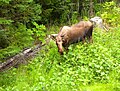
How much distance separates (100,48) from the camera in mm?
10367

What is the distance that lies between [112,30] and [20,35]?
625 centimetres

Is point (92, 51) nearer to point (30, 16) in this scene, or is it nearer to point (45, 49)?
point (45, 49)

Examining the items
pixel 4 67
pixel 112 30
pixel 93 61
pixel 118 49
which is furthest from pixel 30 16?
pixel 112 30

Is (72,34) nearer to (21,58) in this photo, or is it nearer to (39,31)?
(39,31)

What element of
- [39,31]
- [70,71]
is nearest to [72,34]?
[39,31]

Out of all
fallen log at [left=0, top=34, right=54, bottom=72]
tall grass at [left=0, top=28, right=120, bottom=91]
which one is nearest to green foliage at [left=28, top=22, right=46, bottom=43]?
fallen log at [left=0, top=34, right=54, bottom=72]

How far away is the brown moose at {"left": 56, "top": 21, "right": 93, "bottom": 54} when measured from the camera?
993cm

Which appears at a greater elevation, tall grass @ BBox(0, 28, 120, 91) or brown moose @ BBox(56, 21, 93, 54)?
brown moose @ BBox(56, 21, 93, 54)

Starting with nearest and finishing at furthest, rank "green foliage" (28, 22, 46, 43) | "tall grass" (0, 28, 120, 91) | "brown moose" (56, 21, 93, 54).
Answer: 1. "tall grass" (0, 28, 120, 91)
2. "green foliage" (28, 22, 46, 43)
3. "brown moose" (56, 21, 93, 54)

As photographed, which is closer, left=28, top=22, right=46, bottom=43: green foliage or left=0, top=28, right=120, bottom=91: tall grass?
left=0, top=28, right=120, bottom=91: tall grass

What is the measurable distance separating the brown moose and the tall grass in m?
0.28

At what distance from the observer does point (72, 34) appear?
10664 millimetres

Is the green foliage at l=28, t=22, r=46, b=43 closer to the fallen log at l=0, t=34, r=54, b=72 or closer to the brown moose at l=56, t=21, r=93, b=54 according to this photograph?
the fallen log at l=0, t=34, r=54, b=72

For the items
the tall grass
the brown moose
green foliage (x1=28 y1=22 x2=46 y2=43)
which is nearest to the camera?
the tall grass
